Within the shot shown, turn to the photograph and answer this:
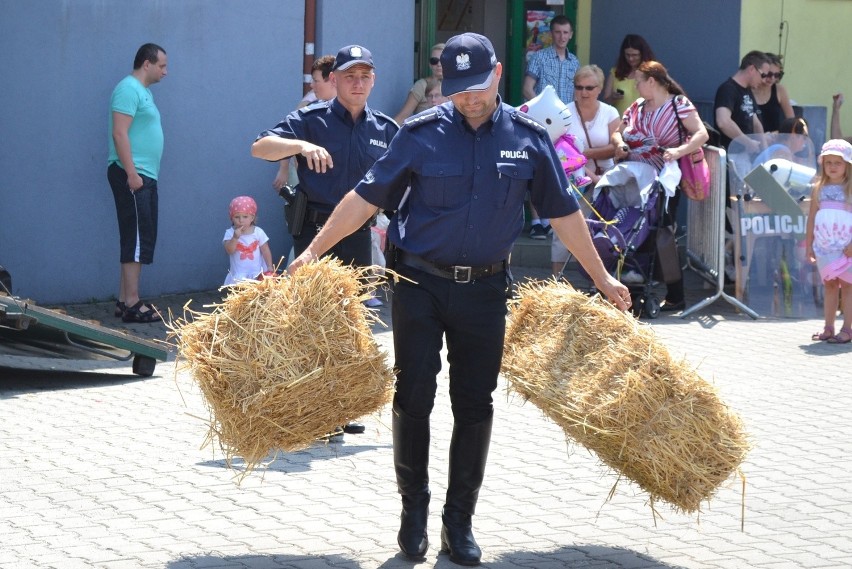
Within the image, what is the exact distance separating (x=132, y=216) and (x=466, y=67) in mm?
5841

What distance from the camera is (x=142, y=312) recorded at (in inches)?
410

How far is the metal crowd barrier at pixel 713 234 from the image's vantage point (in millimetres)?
11194

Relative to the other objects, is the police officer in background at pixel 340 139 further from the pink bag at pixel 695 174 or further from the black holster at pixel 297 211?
the pink bag at pixel 695 174

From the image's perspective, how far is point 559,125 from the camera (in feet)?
37.1

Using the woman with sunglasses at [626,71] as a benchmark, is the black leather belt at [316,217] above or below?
below

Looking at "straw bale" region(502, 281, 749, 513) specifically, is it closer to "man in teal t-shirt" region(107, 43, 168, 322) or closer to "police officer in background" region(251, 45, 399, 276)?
"police officer in background" region(251, 45, 399, 276)

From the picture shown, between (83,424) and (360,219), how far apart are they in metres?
2.92

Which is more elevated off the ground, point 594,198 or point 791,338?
point 594,198

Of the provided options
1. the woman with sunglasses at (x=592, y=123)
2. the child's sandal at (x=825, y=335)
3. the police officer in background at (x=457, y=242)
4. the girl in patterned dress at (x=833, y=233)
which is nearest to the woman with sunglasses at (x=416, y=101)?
the woman with sunglasses at (x=592, y=123)

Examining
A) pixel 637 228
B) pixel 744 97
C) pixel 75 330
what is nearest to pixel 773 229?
pixel 637 228

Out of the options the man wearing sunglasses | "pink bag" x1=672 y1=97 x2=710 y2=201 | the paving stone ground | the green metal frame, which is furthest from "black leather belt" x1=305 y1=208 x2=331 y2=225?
the man wearing sunglasses

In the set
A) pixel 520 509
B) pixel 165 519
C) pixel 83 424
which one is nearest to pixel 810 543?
pixel 520 509

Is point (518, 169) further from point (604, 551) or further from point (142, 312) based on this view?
point (142, 312)

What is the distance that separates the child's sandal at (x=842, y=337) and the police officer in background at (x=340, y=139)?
479 centimetres
